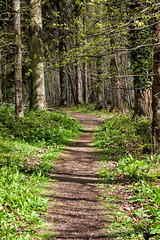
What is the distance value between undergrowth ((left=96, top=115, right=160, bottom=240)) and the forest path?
27cm

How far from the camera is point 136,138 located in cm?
822

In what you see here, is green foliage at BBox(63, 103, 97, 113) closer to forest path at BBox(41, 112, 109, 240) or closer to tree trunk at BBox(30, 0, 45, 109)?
tree trunk at BBox(30, 0, 45, 109)

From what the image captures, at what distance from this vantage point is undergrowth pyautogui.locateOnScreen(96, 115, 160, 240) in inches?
143

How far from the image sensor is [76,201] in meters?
4.74

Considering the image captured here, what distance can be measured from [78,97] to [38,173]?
64.7ft

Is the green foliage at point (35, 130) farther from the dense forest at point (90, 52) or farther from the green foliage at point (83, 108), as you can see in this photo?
the green foliage at point (83, 108)

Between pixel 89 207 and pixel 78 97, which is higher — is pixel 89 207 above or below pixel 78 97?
below

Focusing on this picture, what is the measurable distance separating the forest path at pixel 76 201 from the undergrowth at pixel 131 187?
0.27m

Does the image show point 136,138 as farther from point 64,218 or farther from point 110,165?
point 64,218

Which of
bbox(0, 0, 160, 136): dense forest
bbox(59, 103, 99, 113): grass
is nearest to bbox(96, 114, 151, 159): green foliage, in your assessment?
bbox(0, 0, 160, 136): dense forest

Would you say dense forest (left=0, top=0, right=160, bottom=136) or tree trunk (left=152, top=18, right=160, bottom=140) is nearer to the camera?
dense forest (left=0, top=0, right=160, bottom=136)

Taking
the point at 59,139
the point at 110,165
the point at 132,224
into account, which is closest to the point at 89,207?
the point at 132,224

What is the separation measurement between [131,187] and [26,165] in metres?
2.91

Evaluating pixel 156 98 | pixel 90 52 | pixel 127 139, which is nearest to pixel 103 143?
pixel 127 139
